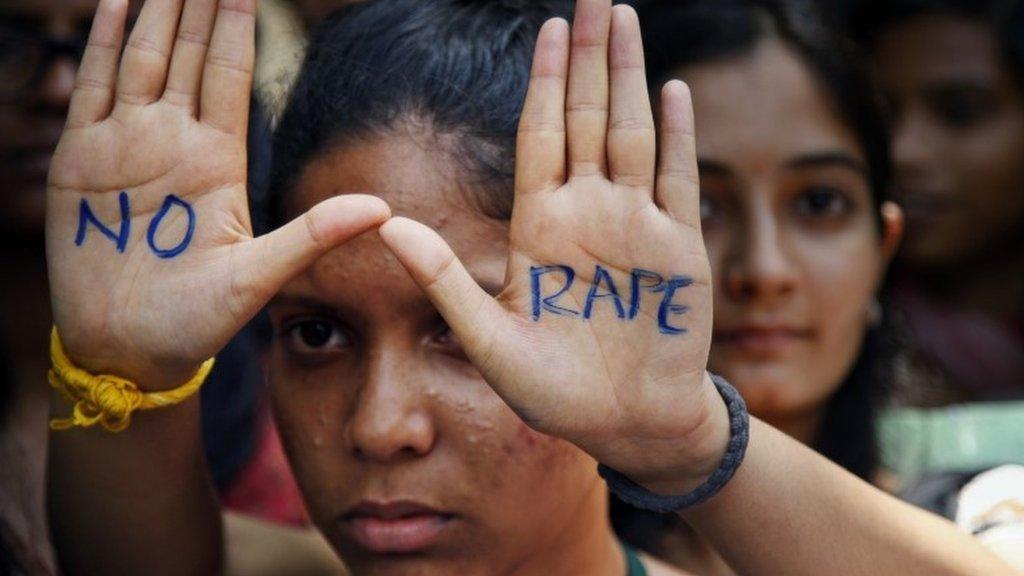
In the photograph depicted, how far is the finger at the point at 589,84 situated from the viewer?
1.86 metres

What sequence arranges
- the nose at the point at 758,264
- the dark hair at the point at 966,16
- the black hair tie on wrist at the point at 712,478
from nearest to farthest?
1. the black hair tie on wrist at the point at 712,478
2. the nose at the point at 758,264
3. the dark hair at the point at 966,16

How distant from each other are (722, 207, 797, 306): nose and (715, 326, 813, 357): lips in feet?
0.21

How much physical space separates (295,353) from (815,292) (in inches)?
51.1

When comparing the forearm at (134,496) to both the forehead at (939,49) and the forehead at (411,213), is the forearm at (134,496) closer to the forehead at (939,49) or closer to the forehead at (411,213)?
the forehead at (411,213)

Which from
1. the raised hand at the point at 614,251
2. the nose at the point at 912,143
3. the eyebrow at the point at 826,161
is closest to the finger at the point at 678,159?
the raised hand at the point at 614,251


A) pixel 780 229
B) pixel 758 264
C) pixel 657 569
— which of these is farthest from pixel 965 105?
pixel 657 569

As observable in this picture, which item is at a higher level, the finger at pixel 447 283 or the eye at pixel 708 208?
the finger at pixel 447 283

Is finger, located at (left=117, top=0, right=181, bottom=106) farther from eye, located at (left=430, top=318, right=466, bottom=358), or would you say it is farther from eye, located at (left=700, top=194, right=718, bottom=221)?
eye, located at (left=700, top=194, right=718, bottom=221)

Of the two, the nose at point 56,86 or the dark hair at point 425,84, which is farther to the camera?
the nose at point 56,86

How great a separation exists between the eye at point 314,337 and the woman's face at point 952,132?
106 inches

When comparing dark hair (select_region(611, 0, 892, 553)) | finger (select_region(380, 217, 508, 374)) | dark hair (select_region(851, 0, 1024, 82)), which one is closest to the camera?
finger (select_region(380, 217, 508, 374))

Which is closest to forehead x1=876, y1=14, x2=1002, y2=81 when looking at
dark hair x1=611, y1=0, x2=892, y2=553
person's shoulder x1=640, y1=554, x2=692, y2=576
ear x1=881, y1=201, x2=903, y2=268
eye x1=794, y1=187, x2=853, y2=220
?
dark hair x1=611, y1=0, x2=892, y2=553

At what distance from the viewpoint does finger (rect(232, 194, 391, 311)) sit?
71.4 inches

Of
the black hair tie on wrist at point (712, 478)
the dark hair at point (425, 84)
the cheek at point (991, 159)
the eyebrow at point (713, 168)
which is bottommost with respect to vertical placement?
the cheek at point (991, 159)
